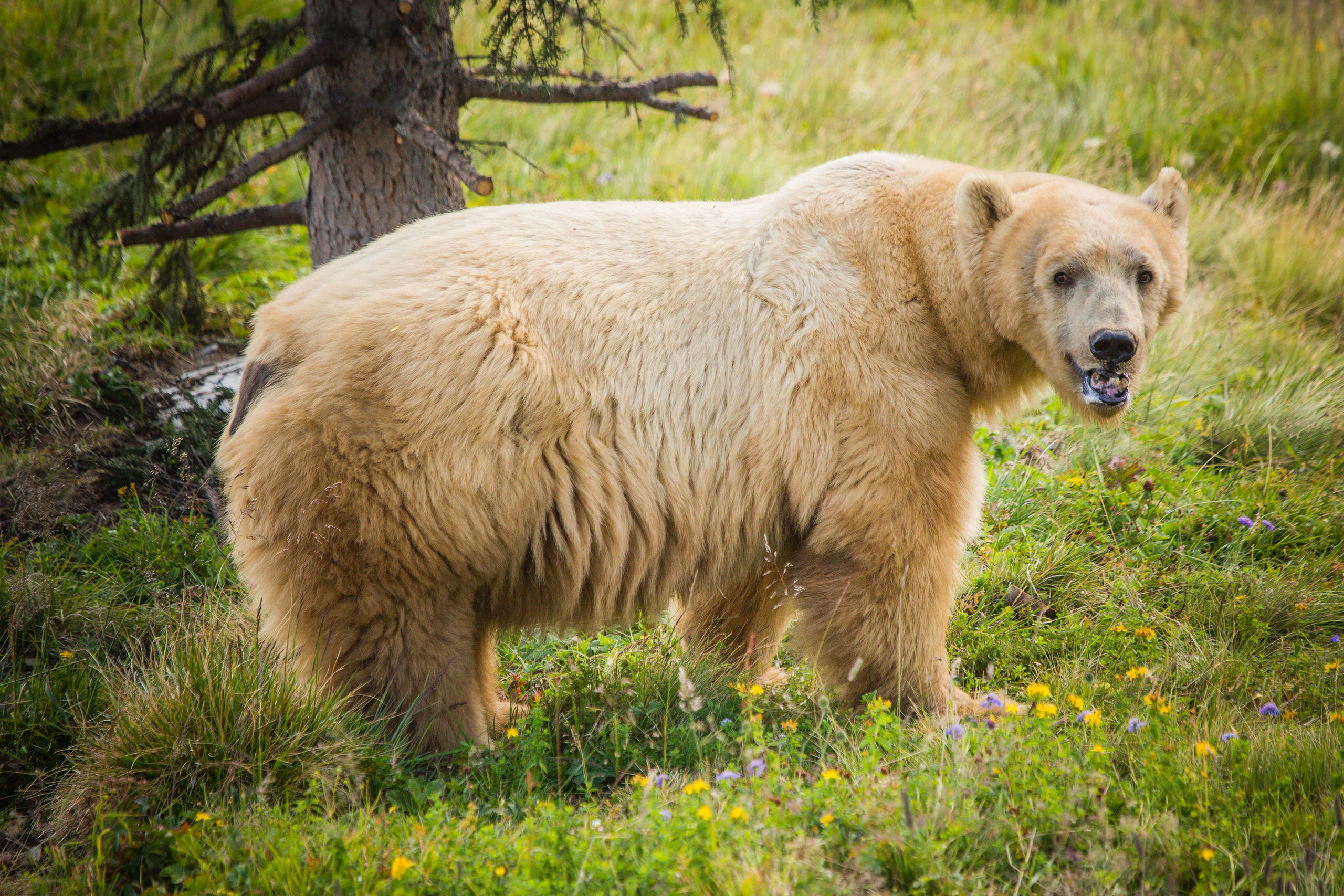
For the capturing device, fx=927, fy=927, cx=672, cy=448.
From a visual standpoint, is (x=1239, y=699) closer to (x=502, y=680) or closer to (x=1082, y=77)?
(x=502, y=680)

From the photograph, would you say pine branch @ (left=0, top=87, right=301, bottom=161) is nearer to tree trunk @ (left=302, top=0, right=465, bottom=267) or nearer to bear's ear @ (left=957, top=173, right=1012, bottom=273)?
tree trunk @ (left=302, top=0, right=465, bottom=267)

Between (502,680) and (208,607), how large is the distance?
1306mm

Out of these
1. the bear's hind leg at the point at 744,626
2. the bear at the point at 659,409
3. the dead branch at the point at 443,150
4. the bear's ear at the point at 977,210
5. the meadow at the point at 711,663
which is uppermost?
the dead branch at the point at 443,150

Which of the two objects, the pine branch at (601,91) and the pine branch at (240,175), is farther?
the pine branch at (601,91)

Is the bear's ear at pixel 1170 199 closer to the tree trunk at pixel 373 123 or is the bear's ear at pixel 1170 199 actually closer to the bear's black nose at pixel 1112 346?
the bear's black nose at pixel 1112 346

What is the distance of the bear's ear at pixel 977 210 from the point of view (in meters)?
3.70

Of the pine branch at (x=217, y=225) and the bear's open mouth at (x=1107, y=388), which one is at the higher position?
the pine branch at (x=217, y=225)

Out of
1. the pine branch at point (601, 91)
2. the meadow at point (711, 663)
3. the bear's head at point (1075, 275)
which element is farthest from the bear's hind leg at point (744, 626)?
the pine branch at point (601, 91)

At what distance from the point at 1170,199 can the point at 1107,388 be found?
3.30 feet

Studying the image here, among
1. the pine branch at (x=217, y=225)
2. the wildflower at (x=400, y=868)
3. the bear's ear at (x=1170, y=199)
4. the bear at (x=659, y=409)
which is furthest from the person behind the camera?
the pine branch at (x=217, y=225)

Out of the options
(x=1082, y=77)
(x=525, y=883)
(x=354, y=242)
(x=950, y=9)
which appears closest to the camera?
(x=525, y=883)

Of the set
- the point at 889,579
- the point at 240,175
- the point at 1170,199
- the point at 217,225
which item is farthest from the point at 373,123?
the point at 1170,199

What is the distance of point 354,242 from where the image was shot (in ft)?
15.8

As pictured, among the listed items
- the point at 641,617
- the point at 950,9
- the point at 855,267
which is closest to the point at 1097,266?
the point at 855,267
